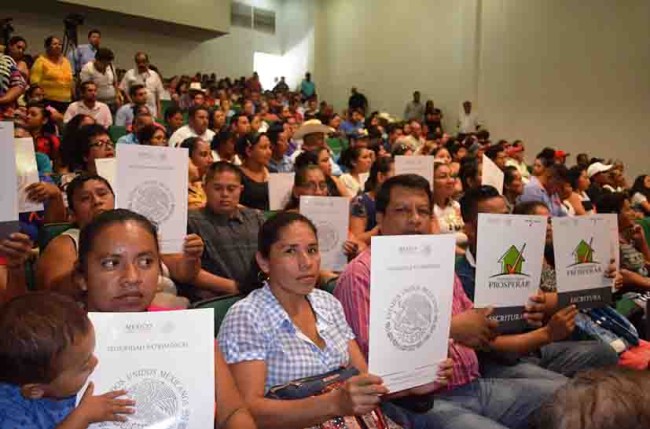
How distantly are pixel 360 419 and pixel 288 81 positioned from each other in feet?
52.5

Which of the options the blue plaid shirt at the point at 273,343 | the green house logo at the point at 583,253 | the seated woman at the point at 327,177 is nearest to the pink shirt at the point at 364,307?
the blue plaid shirt at the point at 273,343

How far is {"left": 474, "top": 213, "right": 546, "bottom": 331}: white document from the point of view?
6.92 ft

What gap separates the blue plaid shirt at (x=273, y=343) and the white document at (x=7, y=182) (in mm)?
844

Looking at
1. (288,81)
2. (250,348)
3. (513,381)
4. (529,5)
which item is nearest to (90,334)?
(250,348)

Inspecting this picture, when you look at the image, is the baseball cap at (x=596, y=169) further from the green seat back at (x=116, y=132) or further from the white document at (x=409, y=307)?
the white document at (x=409, y=307)

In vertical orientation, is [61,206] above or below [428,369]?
above

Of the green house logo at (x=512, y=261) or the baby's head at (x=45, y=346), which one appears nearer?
the baby's head at (x=45, y=346)

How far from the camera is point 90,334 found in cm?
126

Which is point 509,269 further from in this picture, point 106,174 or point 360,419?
point 106,174

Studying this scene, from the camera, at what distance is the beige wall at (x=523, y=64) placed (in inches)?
420

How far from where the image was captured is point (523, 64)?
39.4 feet

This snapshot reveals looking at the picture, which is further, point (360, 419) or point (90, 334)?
point (360, 419)

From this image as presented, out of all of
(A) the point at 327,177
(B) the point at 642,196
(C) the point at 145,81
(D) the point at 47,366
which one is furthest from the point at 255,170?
(B) the point at 642,196

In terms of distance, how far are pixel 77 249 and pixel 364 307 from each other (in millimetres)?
1016
